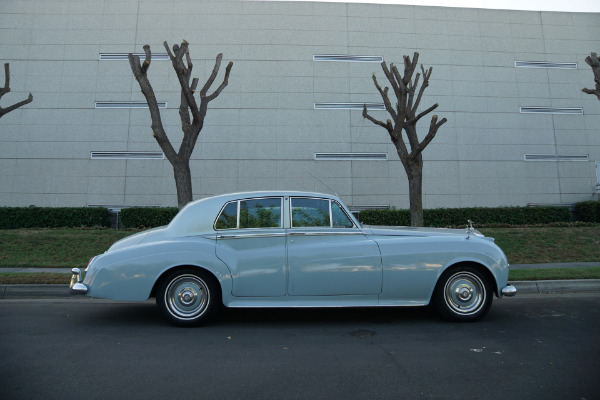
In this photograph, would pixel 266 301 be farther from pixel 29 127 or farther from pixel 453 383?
pixel 29 127

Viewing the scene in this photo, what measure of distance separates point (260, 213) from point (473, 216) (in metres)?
11.8

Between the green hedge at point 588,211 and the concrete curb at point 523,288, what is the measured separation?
9900 millimetres

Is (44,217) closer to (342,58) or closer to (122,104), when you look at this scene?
(122,104)

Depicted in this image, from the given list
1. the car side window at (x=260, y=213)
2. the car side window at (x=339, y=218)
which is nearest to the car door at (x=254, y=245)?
the car side window at (x=260, y=213)

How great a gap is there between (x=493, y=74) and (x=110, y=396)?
1907 centimetres

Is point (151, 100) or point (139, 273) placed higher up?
point (151, 100)

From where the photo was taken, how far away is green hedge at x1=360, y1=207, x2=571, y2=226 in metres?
14.7

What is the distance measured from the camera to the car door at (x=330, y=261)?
4918 mm

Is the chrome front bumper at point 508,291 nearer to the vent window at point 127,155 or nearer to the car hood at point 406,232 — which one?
the car hood at point 406,232

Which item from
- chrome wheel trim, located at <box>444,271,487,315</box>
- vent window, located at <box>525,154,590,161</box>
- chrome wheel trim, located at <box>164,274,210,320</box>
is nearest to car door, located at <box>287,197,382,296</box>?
chrome wheel trim, located at <box>444,271,487,315</box>

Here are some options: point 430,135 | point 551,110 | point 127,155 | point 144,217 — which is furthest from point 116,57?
point 551,110

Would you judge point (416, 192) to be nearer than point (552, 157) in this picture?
Yes

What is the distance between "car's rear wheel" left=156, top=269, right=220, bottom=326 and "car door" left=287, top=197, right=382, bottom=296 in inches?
38.0

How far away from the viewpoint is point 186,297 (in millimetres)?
4980
